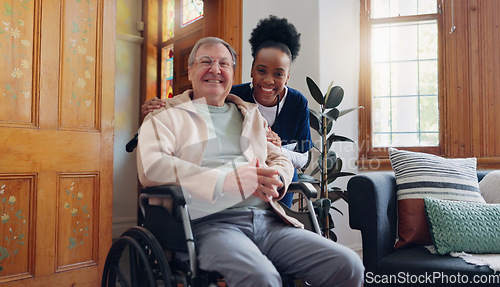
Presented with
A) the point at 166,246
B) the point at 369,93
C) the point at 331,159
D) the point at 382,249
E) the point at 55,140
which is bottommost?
the point at 382,249

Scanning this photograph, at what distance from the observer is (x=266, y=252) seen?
1423 mm

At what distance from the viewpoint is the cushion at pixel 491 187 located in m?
2.12

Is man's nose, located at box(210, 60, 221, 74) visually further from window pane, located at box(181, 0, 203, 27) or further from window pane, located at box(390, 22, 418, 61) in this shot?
window pane, located at box(390, 22, 418, 61)

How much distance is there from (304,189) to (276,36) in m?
0.87

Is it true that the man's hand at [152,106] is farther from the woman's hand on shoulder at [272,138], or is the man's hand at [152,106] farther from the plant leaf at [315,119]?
the plant leaf at [315,119]

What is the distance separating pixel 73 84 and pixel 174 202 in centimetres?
143

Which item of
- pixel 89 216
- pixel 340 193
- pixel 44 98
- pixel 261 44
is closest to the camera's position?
pixel 261 44

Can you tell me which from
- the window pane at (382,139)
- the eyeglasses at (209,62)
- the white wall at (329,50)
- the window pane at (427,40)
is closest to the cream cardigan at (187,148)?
the eyeglasses at (209,62)

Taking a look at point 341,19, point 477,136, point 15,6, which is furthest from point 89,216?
point 477,136

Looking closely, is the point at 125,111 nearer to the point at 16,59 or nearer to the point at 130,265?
the point at 16,59

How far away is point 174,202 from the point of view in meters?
1.32

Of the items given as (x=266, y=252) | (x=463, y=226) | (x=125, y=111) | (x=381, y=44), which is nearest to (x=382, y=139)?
(x=381, y=44)

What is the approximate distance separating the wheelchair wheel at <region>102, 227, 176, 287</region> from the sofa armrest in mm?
894

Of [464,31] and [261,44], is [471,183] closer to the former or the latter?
[261,44]
